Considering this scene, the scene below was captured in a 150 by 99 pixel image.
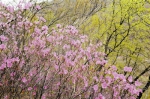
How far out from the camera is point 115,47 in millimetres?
17375

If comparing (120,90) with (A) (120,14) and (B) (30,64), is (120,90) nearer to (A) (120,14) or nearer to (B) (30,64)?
(B) (30,64)

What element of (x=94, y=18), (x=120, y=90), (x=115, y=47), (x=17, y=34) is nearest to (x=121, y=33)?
(x=115, y=47)

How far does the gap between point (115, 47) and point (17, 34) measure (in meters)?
10.8

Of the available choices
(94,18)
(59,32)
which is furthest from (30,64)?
(94,18)

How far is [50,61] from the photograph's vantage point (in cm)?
781

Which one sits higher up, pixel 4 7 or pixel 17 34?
pixel 4 7

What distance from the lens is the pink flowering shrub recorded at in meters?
7.37

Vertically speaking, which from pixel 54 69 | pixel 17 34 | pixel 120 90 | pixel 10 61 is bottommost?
pixel 120 90

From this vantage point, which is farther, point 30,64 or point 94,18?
point 94,18

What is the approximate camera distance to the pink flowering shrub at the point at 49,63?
7371 millimetres

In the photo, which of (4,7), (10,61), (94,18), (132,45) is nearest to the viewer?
(10,61)

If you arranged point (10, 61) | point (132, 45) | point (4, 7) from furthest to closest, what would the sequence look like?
point (132, 45)
point (4, 7)
point (10, 61)

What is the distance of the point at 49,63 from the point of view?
7.84 meters

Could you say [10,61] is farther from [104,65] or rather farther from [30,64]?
[104,65]
